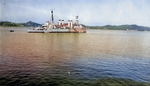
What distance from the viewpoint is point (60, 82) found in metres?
9.32

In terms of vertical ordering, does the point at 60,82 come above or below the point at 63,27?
below

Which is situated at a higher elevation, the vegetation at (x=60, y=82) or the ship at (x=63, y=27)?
the ship at (x=63, y=27)

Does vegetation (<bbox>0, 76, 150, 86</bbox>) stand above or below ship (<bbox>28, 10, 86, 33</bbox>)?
below

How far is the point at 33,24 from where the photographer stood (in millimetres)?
113500

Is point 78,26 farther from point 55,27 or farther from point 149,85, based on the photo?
point 149,85

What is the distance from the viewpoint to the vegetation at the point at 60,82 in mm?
8913

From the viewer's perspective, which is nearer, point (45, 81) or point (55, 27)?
point (45, 81)

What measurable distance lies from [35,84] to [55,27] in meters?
91.1

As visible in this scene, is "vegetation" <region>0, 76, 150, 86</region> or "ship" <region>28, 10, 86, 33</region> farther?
"ship" <region>28, 10, 86, 33</region>

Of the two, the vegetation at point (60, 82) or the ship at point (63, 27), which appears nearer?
the vegetation at point (60, 82)

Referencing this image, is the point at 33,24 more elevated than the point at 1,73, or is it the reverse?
the point at 33,24

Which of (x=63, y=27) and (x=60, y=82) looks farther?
(x=63, y=27)

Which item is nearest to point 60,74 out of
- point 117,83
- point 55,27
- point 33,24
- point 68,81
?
point 68,81

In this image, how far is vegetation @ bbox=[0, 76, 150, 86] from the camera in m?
8.91
